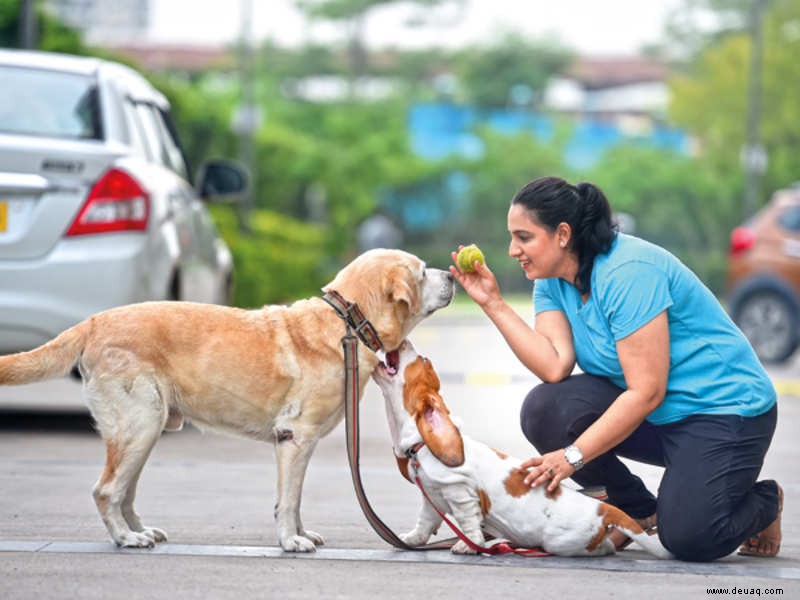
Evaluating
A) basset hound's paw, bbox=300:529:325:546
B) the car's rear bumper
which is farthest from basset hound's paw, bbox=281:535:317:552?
the car's rear bumper

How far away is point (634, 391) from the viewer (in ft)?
15.7

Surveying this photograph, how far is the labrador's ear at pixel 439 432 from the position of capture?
4621 millimetres

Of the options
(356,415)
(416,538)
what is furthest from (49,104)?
(416,538)

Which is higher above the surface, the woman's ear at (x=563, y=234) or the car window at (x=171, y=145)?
the woman's ear at (x=563, y=234)

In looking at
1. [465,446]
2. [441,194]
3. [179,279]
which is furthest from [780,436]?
[441,194]

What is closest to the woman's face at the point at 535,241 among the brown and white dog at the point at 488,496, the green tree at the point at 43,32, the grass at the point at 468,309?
the brown and white dog at the point at 488,496

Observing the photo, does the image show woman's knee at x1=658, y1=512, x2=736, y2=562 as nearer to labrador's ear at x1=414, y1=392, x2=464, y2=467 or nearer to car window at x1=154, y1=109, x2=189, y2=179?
labrador's ear at x1=414, y1=392, x2=464, y2=467

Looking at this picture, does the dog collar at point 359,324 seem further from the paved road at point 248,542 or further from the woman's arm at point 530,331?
the paved road at point 248,542

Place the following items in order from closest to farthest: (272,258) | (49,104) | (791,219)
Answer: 1. (49,104)
2. (791,219)
3. (272,258)

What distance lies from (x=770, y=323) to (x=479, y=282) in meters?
10.5

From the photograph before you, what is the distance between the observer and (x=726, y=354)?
16.3ft

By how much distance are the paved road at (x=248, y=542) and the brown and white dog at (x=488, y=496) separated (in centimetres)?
9

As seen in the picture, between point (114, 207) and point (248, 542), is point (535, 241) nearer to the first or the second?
point (248, 542)

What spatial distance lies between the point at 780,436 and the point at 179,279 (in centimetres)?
404
